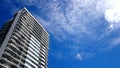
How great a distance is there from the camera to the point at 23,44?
71688mm

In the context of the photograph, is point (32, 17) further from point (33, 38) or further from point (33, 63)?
point (33, 63)

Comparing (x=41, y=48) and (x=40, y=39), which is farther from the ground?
(x=40, y=39)

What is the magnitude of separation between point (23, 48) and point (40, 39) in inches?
847

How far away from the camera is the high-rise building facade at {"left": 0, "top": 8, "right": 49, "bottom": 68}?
61506 millimetres

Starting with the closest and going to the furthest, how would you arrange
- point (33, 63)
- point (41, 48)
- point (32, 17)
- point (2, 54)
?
point (2, 54)
point (33, 63)
point (41, 48)
point (32, 17)

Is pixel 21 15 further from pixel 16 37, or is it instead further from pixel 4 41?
pixel 4 41

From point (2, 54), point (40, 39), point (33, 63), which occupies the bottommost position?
point (2, 54)

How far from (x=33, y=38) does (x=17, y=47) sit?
640 inches

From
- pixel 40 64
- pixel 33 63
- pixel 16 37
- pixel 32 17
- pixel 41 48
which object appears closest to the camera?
pixel 16 37

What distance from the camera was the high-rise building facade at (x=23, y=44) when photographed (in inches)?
2422

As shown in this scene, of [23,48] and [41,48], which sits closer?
[23,48]

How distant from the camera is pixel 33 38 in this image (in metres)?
83.5

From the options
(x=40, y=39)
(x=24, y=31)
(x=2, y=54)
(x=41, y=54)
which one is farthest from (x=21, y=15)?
(x=2, y=54)

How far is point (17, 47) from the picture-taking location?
68125 mm
